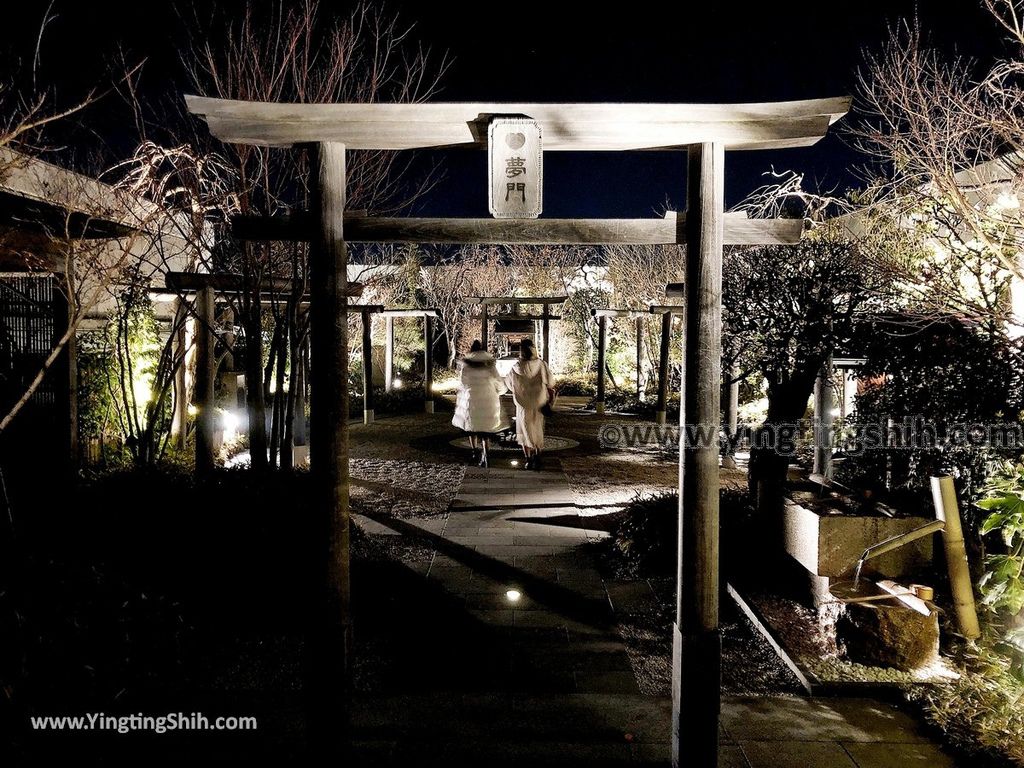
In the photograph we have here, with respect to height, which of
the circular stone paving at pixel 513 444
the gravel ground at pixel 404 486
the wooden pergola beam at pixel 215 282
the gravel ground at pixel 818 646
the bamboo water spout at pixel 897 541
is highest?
the wooden pergola beam at pixel 215 282

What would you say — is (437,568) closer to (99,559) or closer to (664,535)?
(664,535)

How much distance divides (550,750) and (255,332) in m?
5.92

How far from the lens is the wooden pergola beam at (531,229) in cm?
396

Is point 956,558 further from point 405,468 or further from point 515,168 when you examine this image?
point 405,468

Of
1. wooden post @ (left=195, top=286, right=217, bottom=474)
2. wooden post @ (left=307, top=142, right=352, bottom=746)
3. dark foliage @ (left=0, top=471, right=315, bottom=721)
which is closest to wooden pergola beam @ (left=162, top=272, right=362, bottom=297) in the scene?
wooden post @ (left=195, top=286, right=217, bottom=474)

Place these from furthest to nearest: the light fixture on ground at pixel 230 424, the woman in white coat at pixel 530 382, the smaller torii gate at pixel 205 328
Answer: the light fixture on ground at pixel 230 424, the woman in white coat at pixel 530 382, the smaller torii gate at pixel 205 328

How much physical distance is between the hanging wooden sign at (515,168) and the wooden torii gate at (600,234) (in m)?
0.08

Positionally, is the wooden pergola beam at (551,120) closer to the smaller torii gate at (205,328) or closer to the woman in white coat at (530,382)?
the smaller torii gate at (205,328)

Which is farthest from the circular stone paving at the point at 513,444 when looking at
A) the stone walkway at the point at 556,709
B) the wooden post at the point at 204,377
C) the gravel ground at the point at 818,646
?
the gravel ground at the point at 818,646

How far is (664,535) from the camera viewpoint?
710 centimetres

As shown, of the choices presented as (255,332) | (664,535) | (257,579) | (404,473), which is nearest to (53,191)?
(255,332)

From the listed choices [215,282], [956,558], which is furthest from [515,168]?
[215,282]

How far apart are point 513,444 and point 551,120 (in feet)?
36.1

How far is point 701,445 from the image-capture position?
3.87m
